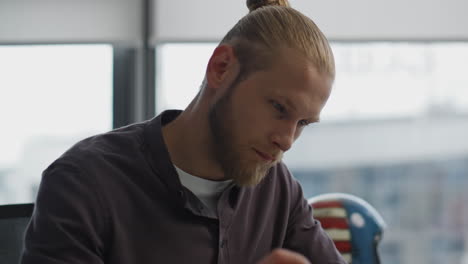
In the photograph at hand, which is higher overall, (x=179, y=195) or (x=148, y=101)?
(x=179, y=195)

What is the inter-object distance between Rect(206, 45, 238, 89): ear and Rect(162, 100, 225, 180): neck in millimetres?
63

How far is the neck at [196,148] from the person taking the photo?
1506 millimetres

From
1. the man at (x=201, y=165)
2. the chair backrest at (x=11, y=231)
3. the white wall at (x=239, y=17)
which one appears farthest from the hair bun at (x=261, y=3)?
the white wall at (x=239, y=17)

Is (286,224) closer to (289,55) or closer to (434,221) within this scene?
(289,55)

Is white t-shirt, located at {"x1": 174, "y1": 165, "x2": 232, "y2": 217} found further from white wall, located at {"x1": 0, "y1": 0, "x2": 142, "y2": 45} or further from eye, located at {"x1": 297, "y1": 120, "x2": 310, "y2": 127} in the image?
white wall, located at {"x1": 0, "y1": 0, "x2": 142, "y2": 45}

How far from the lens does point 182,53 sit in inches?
126

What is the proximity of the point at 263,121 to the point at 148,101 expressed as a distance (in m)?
1.87

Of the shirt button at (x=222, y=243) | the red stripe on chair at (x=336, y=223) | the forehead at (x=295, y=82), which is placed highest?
the forehead at (x=295, y=82)

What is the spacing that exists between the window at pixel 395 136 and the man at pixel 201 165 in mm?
1642

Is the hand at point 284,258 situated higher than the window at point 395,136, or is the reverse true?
the hand at point 284,258

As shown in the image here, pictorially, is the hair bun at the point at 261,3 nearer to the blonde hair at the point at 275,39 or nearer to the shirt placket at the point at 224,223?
the blonde hair at the point at 275,39

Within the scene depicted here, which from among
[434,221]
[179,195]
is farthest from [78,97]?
[179,195]

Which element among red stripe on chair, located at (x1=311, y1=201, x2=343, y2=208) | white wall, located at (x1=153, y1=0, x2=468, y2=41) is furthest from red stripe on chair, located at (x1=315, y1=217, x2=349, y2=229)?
white wall, located at (x1=153, y1=0, x2=468, y2=41)

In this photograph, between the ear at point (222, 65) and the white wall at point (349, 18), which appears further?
the white wall at point (349, 18)
